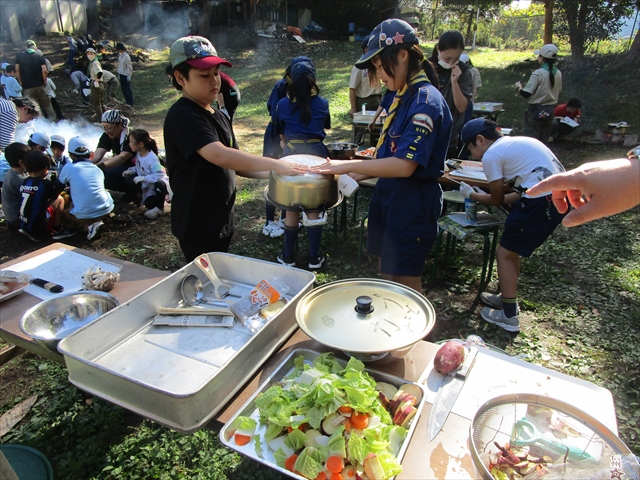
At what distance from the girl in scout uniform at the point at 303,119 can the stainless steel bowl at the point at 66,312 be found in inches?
108

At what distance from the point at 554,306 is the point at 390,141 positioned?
9.72 ft

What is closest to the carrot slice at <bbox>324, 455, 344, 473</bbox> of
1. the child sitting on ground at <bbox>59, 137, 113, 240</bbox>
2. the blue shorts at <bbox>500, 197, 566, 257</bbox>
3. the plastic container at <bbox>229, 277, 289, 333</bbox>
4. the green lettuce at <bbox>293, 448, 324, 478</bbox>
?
the green lettuce at <bbox>293, 448, 324, 478</bbox>

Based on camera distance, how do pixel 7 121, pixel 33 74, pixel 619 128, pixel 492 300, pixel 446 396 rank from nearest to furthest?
1. pixel 446 396
2. pixel 492 300
3. pixel 7 121
4. pixel 619 128
5. pixel 33 74

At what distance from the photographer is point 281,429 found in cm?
136

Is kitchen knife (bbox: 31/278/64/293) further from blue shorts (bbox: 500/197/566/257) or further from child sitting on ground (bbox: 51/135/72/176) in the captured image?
child sitting on ground (bbox: 51/135/72/176)

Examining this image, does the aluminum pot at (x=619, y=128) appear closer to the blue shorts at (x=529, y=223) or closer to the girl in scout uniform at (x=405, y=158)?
the blue shorts at (x=529, y=223)

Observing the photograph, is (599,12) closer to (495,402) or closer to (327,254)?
(327,254)

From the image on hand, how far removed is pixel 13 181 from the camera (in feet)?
18.3

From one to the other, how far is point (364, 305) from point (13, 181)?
5935 millimetres

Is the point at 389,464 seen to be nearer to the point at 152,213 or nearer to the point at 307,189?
the point at 307,189

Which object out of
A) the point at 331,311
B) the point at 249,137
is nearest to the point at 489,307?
the point at 331,311

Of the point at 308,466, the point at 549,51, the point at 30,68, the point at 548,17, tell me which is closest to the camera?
the point at 308,466

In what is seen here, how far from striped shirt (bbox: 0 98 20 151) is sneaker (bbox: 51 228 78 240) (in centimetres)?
239

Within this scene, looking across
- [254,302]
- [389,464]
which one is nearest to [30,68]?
[254,302]
